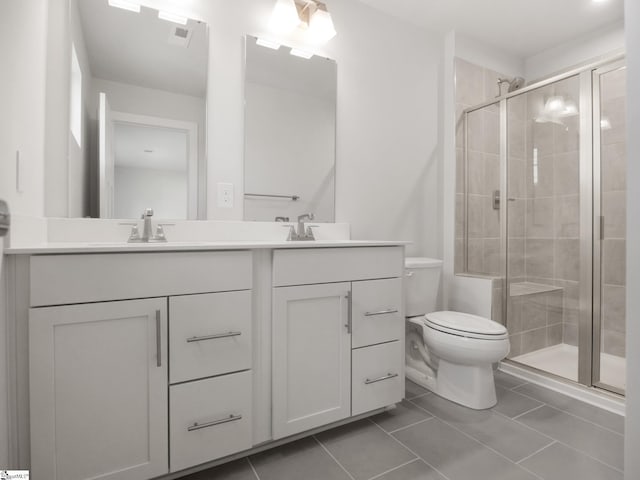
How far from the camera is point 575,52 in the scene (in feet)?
8.19

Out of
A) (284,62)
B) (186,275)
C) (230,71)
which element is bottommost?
(186,275)

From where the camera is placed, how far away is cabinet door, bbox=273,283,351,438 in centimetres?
131

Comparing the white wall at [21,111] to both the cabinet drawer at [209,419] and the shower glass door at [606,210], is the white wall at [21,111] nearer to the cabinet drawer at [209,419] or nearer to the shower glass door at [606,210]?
the cabinet drawer at [209,419]

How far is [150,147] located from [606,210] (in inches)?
97.6

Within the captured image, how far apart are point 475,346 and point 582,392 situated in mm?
748

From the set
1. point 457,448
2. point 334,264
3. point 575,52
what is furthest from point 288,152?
point 575,52

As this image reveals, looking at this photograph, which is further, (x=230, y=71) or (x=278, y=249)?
(x=230, y=71)

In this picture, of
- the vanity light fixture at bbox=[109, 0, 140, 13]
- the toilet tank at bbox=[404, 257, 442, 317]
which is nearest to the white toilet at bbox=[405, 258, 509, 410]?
the toilet tank at bbox=[404, 257, 442, 317]

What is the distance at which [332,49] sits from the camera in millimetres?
2037

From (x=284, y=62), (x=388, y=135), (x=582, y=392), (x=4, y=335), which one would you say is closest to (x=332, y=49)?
(x=284, y=62)

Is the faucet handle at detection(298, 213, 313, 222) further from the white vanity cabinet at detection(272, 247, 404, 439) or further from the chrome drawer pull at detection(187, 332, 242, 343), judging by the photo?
the chrome drawer pull at detection(187, 332, 242, 343)

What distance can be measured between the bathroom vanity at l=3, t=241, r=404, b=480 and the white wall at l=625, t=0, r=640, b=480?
0.84 metres

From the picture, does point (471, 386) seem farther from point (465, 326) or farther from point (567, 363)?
point (567, 363)

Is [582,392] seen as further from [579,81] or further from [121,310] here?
[121,310]
